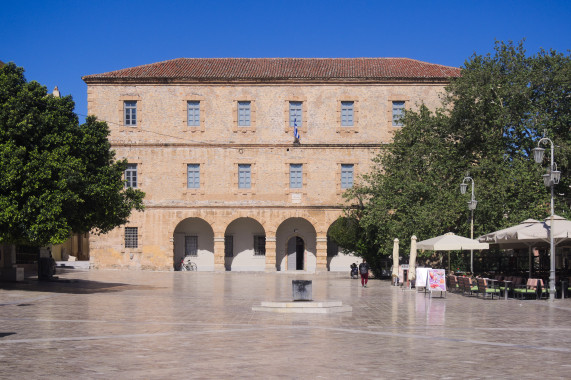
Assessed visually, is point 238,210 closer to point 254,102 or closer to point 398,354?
point 254,102

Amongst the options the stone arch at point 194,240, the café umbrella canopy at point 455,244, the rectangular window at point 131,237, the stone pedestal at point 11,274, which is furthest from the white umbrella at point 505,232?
the rectangular window at point 131,237

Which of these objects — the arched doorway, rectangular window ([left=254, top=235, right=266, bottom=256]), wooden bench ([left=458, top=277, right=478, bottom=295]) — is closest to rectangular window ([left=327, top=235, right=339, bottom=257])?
the arched doorway

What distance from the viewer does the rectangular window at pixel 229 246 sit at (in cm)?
4669

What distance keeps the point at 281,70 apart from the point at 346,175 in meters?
7.74

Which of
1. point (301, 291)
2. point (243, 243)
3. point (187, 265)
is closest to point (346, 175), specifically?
point (243, 243)

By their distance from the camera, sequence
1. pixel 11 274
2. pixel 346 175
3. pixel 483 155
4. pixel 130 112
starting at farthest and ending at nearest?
pixel 130 112 → pixel 346 175 → pixel 483 155 → pixel 11 274

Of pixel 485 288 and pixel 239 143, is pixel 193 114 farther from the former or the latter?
pixel 485 288

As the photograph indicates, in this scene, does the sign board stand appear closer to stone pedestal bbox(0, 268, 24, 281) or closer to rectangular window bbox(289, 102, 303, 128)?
stone pedestal bbox(0, 268, 24, 281)

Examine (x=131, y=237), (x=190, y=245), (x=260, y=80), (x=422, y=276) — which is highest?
(x=260, y=80)

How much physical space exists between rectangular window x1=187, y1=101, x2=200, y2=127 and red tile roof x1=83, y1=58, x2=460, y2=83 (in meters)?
1.57

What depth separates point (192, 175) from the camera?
44625 millimetres

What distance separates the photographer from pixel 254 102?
4478 centimetres

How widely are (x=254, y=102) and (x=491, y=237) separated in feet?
76.3

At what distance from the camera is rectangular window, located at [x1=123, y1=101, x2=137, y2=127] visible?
44906 mm
